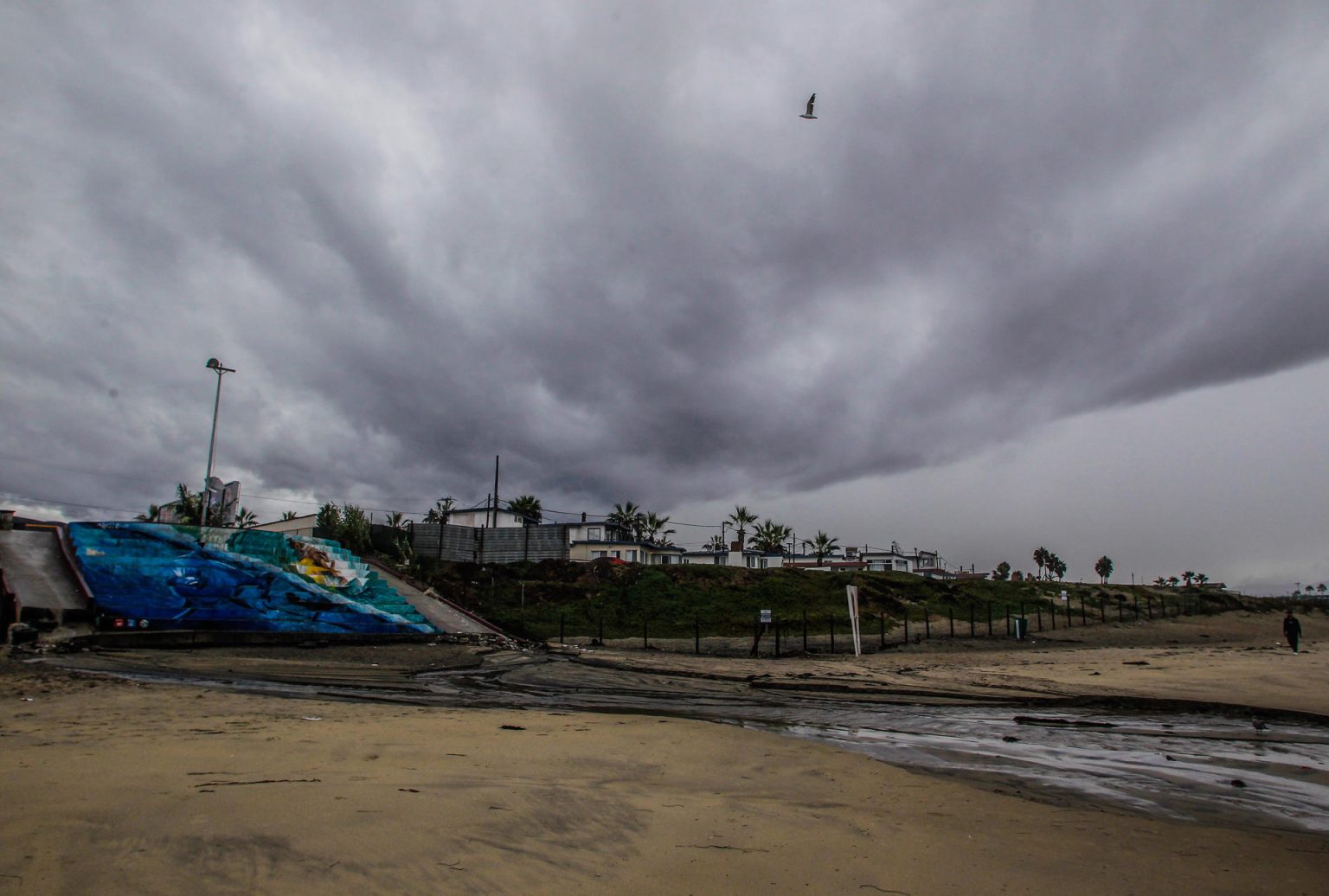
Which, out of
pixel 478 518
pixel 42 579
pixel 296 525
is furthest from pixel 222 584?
pixel 478 518

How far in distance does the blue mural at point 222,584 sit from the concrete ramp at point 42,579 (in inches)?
24.0

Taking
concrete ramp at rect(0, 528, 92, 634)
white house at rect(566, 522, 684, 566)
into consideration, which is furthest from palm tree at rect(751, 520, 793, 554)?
concrete ramp at rect(0, 528, 92, 634)

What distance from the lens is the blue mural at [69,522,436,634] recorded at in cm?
2794

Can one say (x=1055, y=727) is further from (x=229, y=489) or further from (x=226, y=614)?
(x=229, y=489)

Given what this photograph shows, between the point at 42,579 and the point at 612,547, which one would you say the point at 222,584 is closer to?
→ the point at 42,579

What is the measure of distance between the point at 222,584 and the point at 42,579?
19.2 ft

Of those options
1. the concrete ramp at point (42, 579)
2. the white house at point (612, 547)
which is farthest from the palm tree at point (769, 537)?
the concrete ramp at point (42, 579)

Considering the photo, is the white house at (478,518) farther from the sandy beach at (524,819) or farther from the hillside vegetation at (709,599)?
the sandy beach at (524,819)

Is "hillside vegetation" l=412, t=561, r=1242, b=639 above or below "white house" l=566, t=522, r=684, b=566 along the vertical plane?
below

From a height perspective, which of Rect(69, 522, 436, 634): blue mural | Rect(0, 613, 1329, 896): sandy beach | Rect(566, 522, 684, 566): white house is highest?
Rect(566, 522, 684, 566): white house

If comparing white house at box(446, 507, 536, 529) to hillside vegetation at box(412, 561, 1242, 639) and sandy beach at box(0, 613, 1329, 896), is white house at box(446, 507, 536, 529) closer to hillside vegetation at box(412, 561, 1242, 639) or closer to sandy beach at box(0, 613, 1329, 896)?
hillside vegetation at box(412, 561, 1242, 639)

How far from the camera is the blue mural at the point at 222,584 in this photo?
2794 cm

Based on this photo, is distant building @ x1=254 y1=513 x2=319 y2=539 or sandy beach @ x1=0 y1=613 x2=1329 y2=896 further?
distant building @ x1=254 y1=513 x2=319 y2=539

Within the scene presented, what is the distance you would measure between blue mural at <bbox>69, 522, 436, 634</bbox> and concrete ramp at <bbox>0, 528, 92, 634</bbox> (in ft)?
2.00
